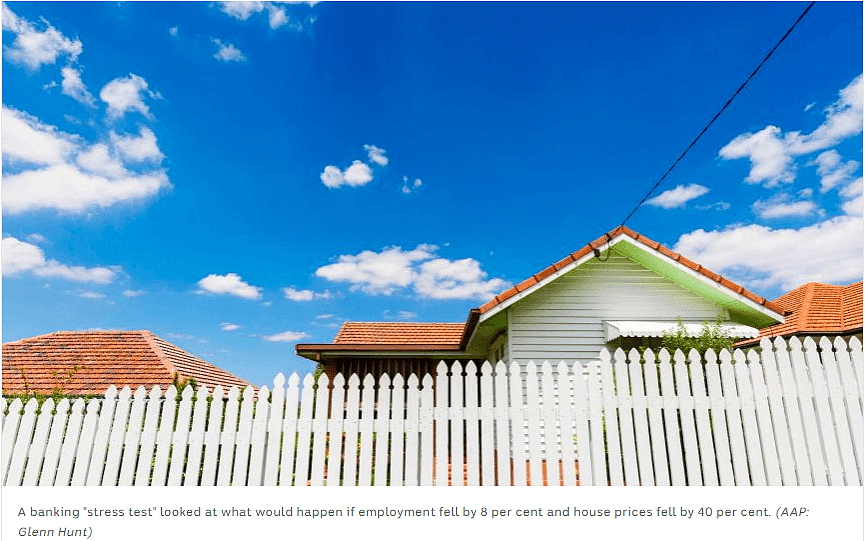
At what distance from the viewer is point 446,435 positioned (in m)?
4.49

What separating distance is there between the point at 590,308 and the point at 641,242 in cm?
147

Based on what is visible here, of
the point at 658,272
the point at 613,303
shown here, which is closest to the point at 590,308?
the point at 613,303

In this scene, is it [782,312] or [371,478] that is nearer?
[371,478]

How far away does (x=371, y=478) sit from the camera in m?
4.54

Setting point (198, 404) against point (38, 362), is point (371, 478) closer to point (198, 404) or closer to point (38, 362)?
point (198, 404)

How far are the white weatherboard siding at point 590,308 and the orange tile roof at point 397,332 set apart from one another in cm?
537

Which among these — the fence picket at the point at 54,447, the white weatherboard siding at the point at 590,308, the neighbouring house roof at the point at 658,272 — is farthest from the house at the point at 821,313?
the fence picket at the point at 54,447

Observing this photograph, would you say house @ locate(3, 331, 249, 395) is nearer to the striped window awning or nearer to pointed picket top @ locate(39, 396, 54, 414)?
pointed picket top @ locate(39, 396, 54, 414)

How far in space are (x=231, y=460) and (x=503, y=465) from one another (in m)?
2.40

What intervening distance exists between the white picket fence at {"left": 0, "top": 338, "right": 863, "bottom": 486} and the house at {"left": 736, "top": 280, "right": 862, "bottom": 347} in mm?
5705

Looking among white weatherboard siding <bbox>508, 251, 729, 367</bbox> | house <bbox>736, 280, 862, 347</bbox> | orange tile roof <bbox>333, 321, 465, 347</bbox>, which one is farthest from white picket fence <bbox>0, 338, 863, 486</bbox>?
orange tile roof <bbox>333, 321, 465, 347</bbox>
